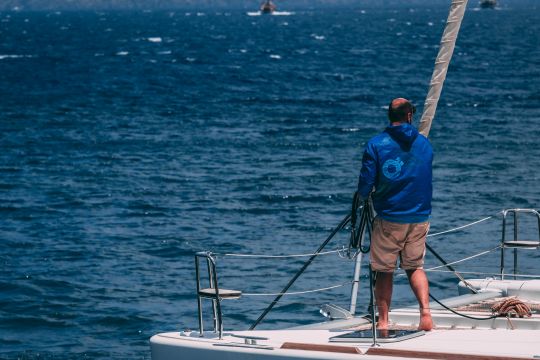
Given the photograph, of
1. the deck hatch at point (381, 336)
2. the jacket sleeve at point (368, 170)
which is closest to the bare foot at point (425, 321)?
the deck hatch at point (381, 336)

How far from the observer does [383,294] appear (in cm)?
998

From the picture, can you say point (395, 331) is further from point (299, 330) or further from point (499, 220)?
point (499, 220)

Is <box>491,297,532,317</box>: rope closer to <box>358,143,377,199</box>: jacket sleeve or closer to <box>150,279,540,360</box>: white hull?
<box>150,279,540,360</box>: white hull

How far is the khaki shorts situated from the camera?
9828 millimetres

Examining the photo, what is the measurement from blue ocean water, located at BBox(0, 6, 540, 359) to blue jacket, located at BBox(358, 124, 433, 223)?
538cm

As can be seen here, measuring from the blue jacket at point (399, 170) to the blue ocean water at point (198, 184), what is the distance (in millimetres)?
5376

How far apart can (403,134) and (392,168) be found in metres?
0.28

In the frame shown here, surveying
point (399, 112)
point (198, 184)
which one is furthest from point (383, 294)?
point (198, 184)

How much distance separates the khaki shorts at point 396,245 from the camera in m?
9.83

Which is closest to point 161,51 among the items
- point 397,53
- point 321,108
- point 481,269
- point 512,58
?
point 397,53

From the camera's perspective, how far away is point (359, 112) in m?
49.0

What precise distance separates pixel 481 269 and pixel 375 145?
34.5 ft

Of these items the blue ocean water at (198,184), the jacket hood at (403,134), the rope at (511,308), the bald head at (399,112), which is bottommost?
the blue ocean water at (198,184)

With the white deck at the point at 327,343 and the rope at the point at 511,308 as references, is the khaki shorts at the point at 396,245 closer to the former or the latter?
the white deck at the point at 327,343
